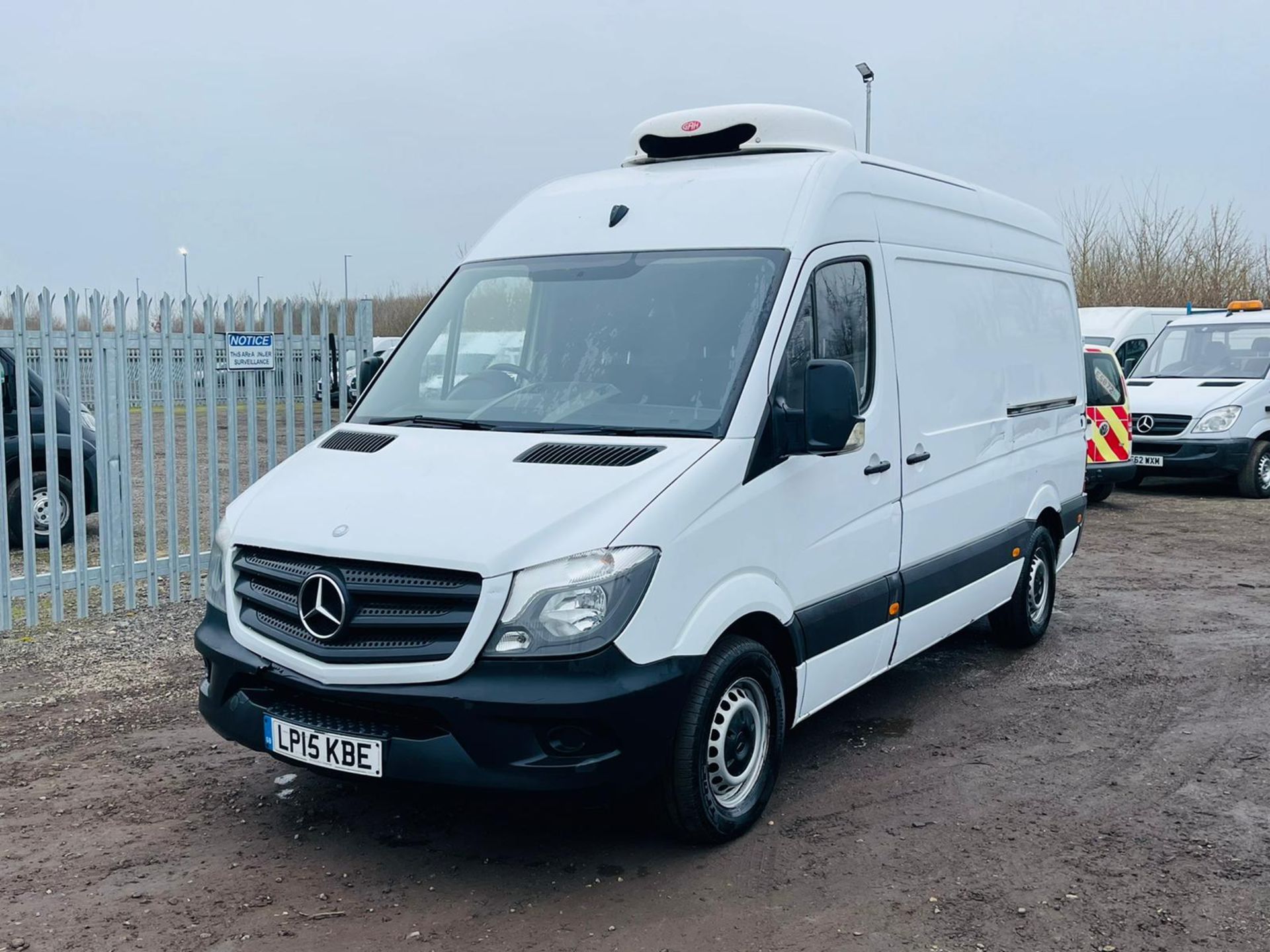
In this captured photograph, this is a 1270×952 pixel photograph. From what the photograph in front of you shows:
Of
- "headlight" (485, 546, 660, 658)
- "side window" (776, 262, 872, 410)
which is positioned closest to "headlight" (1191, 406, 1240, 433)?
"side window" (776, 262, 872, 410)

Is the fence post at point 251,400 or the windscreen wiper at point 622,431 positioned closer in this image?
the windscreen wiper at point 622,431

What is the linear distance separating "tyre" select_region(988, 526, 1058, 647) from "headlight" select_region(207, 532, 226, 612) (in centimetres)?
441

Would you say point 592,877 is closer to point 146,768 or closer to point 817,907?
point 817,907

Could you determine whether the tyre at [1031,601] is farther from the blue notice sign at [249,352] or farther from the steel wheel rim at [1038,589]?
the blue notice sign at [249,352]

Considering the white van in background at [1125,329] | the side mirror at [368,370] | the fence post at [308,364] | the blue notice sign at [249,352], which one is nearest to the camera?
the side mirror at [368,370]

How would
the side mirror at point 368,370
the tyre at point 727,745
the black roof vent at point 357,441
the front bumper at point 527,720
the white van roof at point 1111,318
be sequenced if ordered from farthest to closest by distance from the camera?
the white van roof at point 1111,318 < the side mirror at point 368,370 < the black roof vent at point 357,441 < the tyre at point 727,745 < the front bumper at point 527,720

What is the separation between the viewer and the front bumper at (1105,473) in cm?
1296

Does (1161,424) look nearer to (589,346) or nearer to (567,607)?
(589,346)

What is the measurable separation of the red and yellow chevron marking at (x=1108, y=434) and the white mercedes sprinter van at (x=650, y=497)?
682 centimetres

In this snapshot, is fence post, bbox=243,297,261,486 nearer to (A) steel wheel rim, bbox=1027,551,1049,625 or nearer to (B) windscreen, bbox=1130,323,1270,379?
(A) steel wheel rim, bbox=1027,551,1049,625

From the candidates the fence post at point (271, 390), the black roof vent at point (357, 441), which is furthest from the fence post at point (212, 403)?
the black roof vent at point (357, 441)

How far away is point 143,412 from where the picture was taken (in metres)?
8.06

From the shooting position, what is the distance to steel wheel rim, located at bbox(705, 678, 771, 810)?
4363 mm

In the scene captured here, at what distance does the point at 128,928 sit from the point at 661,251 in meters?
3.09
